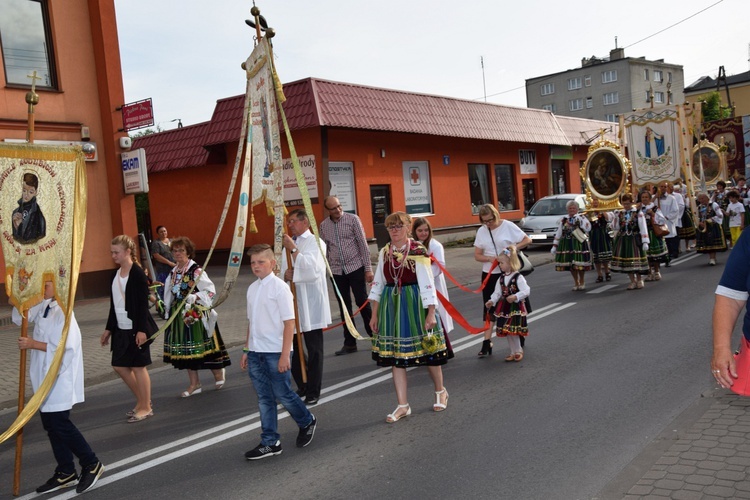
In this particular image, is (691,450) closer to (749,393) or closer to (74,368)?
(749,393)

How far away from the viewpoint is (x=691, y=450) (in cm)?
457

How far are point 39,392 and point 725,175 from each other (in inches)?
914

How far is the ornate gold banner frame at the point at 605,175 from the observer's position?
14.8 m

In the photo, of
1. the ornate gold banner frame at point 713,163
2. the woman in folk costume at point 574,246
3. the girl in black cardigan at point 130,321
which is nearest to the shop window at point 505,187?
the ornate gold banner frame at point 713,163

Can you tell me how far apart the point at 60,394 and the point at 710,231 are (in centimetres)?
1435

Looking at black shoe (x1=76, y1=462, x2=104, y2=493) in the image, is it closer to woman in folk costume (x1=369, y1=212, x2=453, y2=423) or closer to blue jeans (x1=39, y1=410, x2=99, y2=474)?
blue jeans (x1=39, y1=410, x2=99, y2=474)

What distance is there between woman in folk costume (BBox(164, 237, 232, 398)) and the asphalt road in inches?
18.5

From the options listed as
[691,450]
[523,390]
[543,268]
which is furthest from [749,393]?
[543,268]

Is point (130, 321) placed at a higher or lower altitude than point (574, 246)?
higher

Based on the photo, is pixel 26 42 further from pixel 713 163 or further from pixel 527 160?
pixel 527 160

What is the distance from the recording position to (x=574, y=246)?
12.8 meters

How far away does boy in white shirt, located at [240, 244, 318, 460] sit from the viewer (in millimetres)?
5227

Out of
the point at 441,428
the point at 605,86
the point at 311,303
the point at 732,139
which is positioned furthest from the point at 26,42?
the point at 605,86

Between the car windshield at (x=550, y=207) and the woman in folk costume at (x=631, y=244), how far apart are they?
30.9 feet
